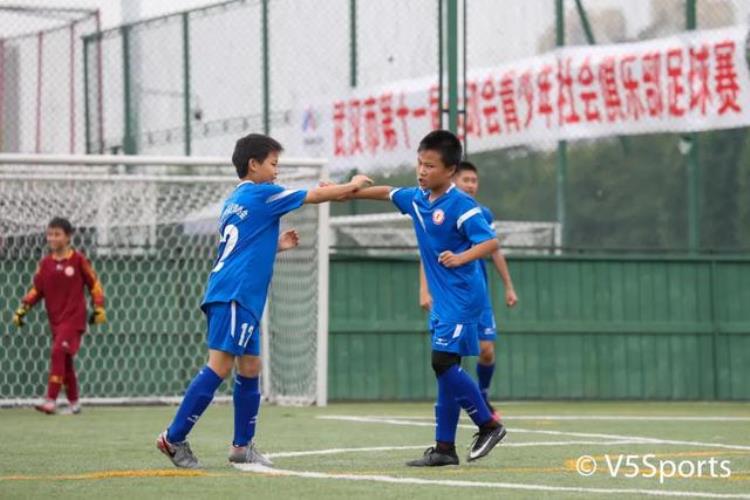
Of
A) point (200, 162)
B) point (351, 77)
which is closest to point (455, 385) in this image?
point (200, 162)

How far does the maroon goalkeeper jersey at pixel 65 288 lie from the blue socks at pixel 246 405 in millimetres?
6388

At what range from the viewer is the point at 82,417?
49.4 ft

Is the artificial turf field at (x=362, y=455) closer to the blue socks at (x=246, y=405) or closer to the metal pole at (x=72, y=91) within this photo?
the blue socks at (x=246, y=405)

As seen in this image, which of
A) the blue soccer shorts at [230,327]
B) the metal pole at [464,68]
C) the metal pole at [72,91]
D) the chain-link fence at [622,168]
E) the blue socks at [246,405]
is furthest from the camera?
the metal pole at [72,91]

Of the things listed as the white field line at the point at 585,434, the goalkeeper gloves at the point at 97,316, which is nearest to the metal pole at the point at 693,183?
the white field line at the point at 585,434

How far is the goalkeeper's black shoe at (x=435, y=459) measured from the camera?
9.47m

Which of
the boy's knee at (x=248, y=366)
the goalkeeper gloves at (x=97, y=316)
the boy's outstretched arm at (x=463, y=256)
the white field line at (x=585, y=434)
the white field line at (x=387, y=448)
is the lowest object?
the white field line at (x=585, y=434)

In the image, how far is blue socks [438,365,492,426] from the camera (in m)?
9.76

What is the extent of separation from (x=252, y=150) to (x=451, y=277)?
4.16ft

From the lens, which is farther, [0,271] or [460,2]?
[460,2]

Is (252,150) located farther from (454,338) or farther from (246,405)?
(454,338)

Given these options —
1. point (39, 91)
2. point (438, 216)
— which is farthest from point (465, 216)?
point (39, 91)

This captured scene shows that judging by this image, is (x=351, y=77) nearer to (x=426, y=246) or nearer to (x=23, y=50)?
(x=23, y=50)

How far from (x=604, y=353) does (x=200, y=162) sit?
4991mm
